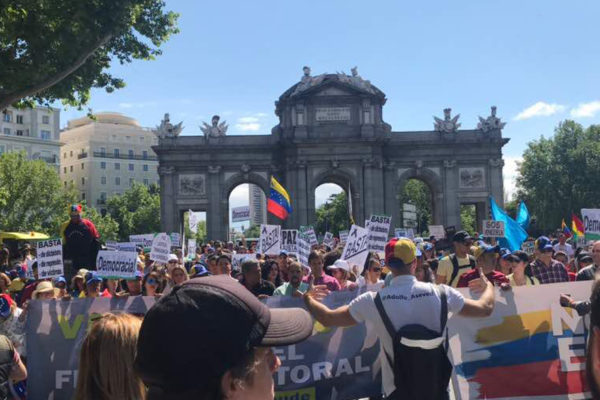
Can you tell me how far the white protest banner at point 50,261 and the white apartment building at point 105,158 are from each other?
339 feet

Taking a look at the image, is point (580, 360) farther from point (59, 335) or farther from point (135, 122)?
point (135, 122)

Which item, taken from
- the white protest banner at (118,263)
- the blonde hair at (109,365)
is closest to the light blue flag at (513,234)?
the white protest banner at (118,263)

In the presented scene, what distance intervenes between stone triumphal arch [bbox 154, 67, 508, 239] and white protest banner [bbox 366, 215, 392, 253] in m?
33.7

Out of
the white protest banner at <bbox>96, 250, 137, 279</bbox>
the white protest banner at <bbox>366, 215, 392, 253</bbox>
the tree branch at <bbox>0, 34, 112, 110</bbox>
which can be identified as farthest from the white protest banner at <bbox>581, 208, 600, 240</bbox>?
the tree branch at <bbox>0, 34, 112, 110</bbox>

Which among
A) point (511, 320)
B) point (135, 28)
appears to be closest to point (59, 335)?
point (511, 320)

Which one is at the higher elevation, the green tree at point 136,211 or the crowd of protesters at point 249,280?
the green tree at point 136,211

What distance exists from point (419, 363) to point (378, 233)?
906 cm

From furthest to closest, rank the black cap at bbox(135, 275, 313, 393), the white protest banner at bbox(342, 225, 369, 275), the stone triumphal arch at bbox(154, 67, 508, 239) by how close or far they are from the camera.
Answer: the stone triumphal arch at bbox(154, 67, 508, 239)
the white protest banner at bbox(342, 225, 369, 275)
the black cap at bbox(135, 275, 313, 393)

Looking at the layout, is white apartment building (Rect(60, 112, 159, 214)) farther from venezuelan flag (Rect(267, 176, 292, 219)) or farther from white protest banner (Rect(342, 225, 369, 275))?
white protest banner (Rect(342, 225, 369, 275))

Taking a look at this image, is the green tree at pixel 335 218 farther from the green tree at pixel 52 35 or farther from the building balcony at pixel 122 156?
the green tree at pixel 52 35

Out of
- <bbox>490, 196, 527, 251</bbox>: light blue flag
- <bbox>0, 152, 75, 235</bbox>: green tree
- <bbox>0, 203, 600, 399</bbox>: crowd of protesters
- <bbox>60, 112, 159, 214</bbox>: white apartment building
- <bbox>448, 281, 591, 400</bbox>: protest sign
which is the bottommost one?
<bbox>448, 281, 591, 400</bbox>: protest sign

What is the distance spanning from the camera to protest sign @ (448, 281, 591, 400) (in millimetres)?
7398

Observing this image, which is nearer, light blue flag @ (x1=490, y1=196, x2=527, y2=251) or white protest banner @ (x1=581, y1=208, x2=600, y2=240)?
white protest banner @ (x1=581, y1=208, x2=600, y2=240)

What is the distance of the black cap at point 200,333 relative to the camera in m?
2.02
